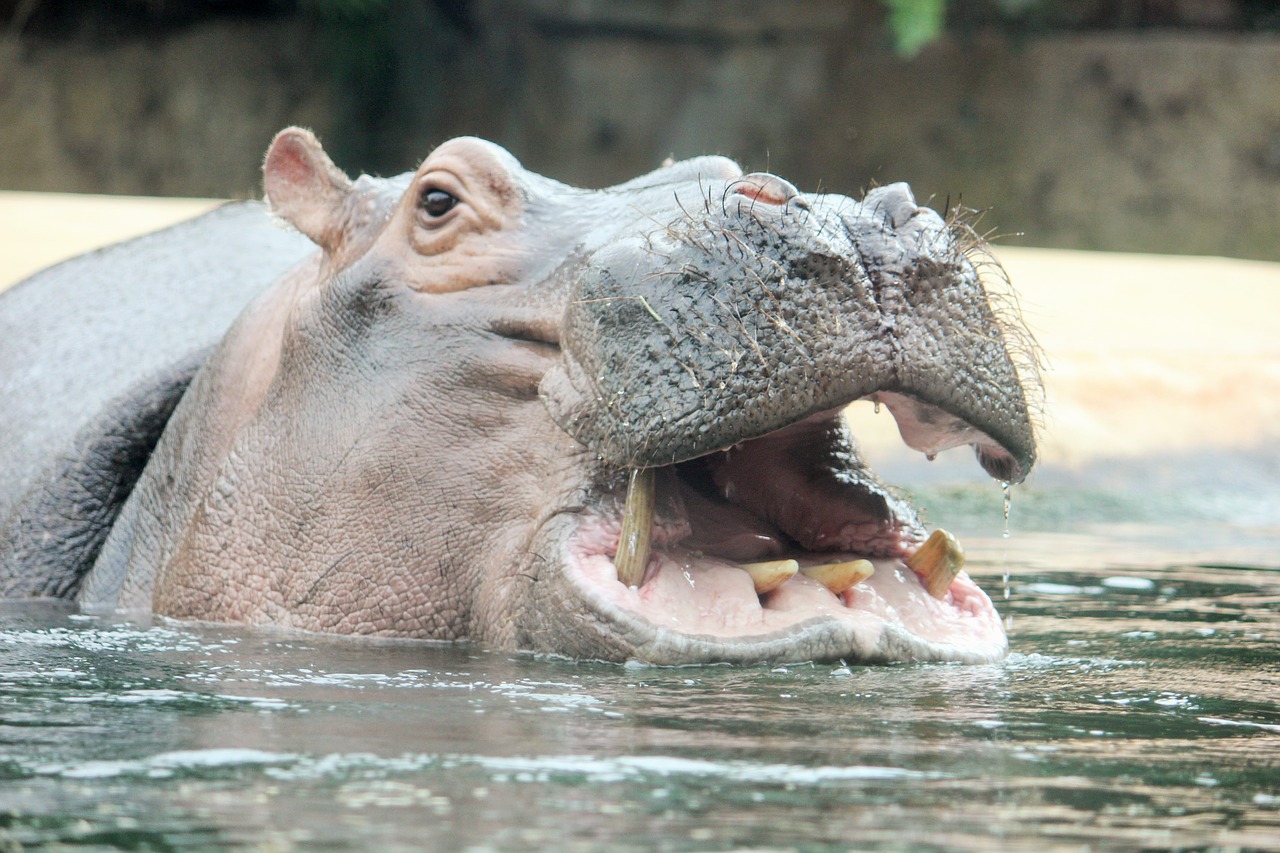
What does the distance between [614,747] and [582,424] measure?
2.92ft

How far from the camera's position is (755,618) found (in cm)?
320

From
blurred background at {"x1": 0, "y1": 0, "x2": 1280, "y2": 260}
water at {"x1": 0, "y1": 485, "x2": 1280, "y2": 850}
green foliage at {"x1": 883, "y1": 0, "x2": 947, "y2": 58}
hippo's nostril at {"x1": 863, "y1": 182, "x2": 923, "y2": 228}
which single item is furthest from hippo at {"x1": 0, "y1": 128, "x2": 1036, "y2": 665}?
blurred background at {"x1": 0, "y1": 0, "x2": 1280, "y2": 260}

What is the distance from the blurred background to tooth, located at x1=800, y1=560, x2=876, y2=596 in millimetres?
13468

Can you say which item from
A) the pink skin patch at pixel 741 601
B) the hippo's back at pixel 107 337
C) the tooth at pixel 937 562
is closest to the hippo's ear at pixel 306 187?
the hippo's back at pixel 107 337

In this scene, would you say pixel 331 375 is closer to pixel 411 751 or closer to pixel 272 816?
pixel 411 751

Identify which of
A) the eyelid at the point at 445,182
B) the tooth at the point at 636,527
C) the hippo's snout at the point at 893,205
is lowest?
the tooth at the point at 636,527

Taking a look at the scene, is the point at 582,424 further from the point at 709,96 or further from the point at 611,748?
the point at 709,96

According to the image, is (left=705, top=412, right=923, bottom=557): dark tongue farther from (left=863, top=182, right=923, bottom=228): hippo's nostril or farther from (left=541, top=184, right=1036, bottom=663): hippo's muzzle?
(left=863, top=182, right=923, bottom=228): hippo's nostril

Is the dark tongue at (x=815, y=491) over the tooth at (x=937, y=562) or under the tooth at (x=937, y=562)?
over

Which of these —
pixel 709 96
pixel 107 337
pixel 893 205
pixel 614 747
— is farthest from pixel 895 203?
pixel 709 96

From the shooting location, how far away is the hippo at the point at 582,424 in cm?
311

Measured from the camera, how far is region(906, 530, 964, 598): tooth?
3400 millimetres

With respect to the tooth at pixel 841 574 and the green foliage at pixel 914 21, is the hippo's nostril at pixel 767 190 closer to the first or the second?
the tooth at pixel 841 574

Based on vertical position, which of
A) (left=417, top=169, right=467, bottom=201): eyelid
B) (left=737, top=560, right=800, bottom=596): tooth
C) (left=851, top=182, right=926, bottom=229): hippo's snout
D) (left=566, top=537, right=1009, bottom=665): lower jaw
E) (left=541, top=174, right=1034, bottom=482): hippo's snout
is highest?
(left=417, top=169, right=467, bottom=201): eyelid
